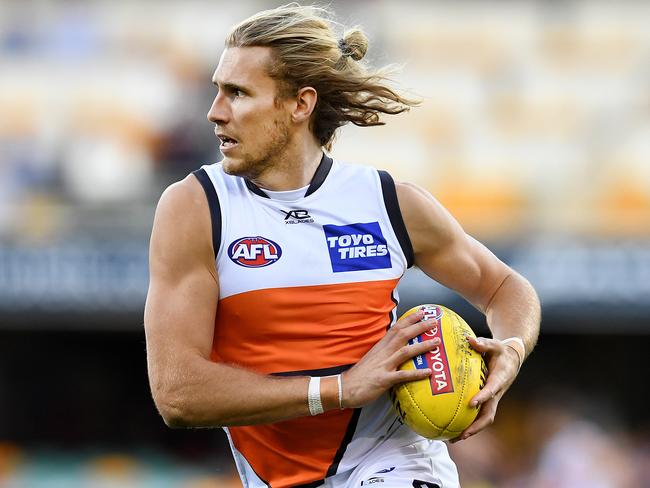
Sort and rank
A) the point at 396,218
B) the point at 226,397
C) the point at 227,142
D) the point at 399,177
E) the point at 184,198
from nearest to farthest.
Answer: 1. the point at 226,397
2. the point at 184,198
3. the point at 227,142
4. the point at 396,218
5. the point at 399,177

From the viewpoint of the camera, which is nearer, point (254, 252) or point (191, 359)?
point (191, 359)

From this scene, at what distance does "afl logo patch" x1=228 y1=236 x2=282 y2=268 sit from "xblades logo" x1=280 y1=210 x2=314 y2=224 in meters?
0.13

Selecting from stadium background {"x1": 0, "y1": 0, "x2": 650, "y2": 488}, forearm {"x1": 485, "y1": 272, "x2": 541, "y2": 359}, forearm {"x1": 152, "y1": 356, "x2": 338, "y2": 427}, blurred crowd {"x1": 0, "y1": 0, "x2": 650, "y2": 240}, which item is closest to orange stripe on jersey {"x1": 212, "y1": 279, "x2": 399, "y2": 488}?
forearm {"x1": 152, "y1": 356, "x2": 338, "y2": 427}

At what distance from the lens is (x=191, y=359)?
163 inches

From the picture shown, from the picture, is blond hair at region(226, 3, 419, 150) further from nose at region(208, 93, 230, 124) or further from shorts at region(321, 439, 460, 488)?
shorts at region(321, 439, 460, 488)

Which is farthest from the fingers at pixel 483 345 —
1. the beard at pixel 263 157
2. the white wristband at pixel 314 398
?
the beard at pixel 263 157

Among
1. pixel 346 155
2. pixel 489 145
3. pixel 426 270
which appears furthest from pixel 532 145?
pixel 426 270

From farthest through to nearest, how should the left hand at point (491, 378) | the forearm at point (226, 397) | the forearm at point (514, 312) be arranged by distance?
the forearm at point (514, 312) < the left hand at point (491, 378) < the forearm at point (226, 397)

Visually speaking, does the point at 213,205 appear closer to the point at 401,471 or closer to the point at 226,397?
the point at 226,397

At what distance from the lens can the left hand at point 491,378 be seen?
4254 millimetres

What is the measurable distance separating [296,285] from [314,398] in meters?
0.46

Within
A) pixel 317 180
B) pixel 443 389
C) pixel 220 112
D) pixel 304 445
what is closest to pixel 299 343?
pixel 304 445

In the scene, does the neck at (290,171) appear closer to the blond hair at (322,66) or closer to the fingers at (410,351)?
the blond hair at (322,66)

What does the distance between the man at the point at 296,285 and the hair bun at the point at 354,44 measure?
1cm
